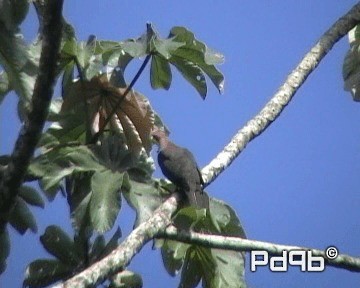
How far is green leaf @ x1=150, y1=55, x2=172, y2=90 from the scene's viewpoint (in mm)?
4607

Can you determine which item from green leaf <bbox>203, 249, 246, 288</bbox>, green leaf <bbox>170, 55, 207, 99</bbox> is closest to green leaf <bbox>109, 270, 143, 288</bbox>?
green leaf <bbox>203, 249, 246, 288</bbox>

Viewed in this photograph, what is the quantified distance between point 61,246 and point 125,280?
345 mm

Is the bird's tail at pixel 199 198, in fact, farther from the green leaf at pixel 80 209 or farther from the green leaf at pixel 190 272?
the green leaf at pixel 80 209

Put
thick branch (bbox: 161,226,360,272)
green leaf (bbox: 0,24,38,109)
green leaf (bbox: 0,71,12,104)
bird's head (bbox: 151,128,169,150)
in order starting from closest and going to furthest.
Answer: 1. green leaf (bbox: 0,24,38,109)
2. thick branch (bbox: 161,226,360,272)
3. green leaf (bbox: 0,71,12,104)
4. bird's head (bbox: 151,128,169,150)

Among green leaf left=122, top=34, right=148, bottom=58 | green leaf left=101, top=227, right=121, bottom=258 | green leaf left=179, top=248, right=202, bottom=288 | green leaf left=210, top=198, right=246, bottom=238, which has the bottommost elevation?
green leaf left=179, top=248, right=202, bottom=288

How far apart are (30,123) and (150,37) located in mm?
800

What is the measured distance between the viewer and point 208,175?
4.67 meters

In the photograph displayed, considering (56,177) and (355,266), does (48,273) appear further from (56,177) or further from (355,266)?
(355,266)

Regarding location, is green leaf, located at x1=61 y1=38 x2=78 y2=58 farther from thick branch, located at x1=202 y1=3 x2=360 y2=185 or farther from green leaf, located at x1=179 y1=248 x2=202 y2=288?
green leaf, located at x1=179 y1=248 x2=202 y2=288

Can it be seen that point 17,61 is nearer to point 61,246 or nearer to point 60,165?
point 60,165

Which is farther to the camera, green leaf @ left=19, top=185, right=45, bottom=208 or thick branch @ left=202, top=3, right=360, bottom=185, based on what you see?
thick branch @ left=202, top=3, right=360, bottom=185

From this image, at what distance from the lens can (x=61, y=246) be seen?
14.5 ft

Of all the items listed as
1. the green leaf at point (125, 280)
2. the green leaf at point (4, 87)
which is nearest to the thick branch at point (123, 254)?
the green leaf at point (125, 280)

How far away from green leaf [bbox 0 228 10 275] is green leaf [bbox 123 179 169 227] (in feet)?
1.96
